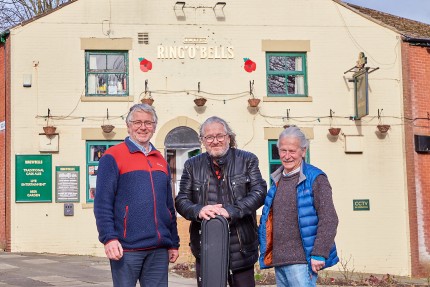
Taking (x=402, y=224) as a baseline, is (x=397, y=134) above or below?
above

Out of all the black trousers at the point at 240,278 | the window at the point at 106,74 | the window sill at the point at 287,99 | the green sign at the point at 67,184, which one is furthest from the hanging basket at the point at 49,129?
the black trousers at the point at 240,278

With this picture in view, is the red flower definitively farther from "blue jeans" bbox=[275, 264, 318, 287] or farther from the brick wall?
"blue jeans" bbox=[275, 264, 318, 287]

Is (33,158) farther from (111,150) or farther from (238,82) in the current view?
(111,150)

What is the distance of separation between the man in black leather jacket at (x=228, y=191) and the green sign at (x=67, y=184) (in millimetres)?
11550

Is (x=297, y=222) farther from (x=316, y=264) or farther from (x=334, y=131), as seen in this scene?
(x=334, y=131)

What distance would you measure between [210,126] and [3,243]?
12586mm

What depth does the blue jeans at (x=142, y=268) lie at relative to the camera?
537 centimetres

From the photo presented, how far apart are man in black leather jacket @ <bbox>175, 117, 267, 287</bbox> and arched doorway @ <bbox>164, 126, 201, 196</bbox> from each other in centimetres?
1166

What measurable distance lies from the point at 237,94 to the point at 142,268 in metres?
12.5

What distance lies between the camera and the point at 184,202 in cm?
560

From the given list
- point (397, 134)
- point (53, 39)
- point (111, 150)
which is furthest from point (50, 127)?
point (111, 150)

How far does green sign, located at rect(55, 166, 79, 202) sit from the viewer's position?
16.8 m

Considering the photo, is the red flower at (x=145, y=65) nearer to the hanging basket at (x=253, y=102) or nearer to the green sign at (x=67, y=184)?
the hanging basket at (x=253, y=102)

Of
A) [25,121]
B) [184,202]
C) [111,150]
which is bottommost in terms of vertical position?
[184,202]
